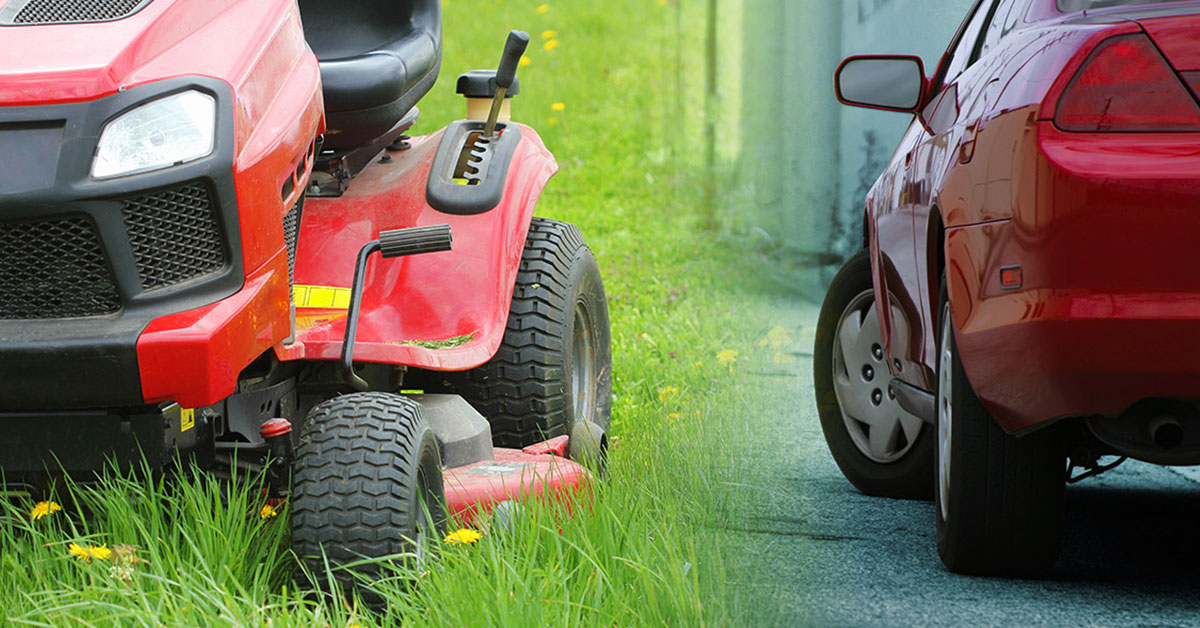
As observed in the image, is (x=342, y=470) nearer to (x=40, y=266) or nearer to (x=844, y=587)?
(x=40, y=266)

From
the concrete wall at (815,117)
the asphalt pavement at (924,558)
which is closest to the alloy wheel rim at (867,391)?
the asphalt pavement at (924,558)

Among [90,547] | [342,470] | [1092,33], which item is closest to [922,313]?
[1092,33]

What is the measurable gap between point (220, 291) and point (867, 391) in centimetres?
193

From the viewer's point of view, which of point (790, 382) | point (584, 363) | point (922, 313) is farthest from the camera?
point (790, 382)

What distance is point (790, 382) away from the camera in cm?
498

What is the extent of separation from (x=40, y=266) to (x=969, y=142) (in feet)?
5.33

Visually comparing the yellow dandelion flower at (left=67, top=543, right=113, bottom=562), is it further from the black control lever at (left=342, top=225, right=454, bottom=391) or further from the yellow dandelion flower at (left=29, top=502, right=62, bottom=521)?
the black control lever at (left=342, top=225, right=454, bottom=391)

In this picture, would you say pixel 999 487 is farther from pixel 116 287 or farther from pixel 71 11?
pixel 71 11

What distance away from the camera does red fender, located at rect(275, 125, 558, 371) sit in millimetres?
3121

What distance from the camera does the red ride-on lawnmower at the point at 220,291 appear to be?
219 cm

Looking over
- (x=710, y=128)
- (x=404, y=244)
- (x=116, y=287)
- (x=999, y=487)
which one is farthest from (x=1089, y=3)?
(x=710, y=128)

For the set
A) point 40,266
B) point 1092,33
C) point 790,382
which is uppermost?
point 1092,33

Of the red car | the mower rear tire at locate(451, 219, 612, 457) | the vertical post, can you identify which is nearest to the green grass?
the mower rear tire at locate(451, 219, 612, 457)

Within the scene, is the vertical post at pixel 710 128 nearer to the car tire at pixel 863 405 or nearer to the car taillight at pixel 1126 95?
the car tire at pixel 863 405
